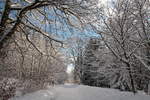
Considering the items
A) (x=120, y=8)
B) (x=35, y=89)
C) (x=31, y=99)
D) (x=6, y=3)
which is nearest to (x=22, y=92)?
(x=31, y=99)

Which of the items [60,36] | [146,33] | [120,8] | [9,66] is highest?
[120,8]

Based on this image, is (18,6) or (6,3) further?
(18,6)

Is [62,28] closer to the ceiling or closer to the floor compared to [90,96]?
closer to the ceiling

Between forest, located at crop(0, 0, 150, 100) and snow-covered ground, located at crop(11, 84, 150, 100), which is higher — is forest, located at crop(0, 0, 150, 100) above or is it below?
above

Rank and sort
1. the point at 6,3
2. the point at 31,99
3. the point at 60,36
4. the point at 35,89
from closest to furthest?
the point at 6,3 → the point at 60,36 → the point at 31,99 → the point at 35,89

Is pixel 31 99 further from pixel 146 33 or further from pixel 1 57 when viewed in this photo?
pixel 146 33

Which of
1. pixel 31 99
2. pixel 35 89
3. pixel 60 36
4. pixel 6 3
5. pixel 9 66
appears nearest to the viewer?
pixel 6 3

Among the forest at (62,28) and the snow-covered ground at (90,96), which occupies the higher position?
the forest at (62,28)

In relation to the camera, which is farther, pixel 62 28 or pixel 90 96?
pixel 90 96

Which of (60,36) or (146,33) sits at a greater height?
(146,33)

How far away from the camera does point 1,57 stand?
Answer: 7.46 metres

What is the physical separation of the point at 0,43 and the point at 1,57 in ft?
3.47

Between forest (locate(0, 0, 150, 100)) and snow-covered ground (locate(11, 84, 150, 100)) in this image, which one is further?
snow-covered ground (locate(11, 84, 150, 100))

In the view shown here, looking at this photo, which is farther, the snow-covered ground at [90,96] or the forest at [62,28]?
the snow-covered ground at [90,96]
